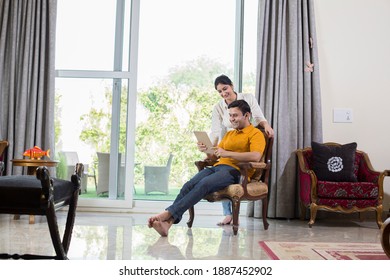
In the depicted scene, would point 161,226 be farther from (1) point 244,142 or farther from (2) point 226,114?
(2) point 226,114

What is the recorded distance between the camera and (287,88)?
5148 mm

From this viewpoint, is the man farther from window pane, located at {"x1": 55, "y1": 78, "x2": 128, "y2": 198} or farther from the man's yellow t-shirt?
window pane, located at {"x1": 55, "y1": 78, "x2": 128, "y2": 198}

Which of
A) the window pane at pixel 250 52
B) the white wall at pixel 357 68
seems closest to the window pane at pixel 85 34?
the window pane at pixel 250 52

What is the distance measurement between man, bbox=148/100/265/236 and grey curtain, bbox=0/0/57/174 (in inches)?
74.6

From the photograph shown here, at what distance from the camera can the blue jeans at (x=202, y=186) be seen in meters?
3.69

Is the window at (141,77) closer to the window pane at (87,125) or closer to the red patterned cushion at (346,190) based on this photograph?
the window pane at (87,125)

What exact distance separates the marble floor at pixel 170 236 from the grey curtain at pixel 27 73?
2.86 feet

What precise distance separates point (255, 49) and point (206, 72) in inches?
23.0

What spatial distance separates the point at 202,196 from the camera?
3.83 metres

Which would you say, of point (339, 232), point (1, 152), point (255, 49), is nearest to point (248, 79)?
point (255, 49)

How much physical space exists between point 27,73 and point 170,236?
2463mm

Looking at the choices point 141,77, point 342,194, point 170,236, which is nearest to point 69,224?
point 170,236

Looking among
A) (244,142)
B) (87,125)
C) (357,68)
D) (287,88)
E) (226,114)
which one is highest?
(357,68)

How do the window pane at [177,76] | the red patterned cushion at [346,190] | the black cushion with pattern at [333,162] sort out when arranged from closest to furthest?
1. the red patterned cushion at [346,190]
2. the black cushion with pattern at [333,162]
3. the window pane at [177,76]
